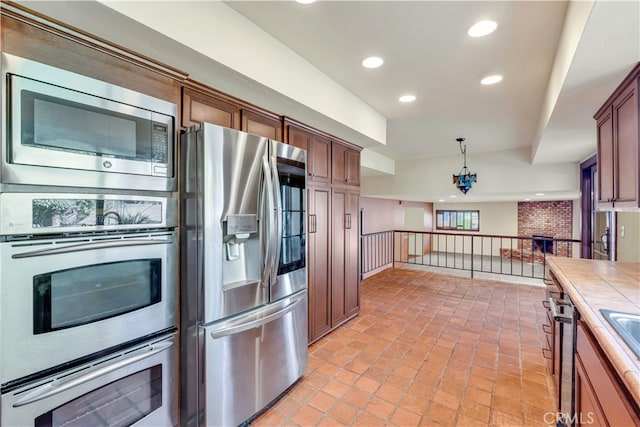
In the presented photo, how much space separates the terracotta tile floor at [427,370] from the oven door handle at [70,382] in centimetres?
94

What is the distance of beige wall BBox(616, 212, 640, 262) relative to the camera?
2650 mm

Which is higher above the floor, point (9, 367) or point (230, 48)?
point (230, 48)

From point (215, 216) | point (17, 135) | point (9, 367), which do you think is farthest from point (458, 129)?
point (9, 367)

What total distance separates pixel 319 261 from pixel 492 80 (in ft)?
7.92

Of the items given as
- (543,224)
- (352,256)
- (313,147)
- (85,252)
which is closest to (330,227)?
(352,256)

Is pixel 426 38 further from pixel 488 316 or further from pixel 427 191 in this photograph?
pixel 427 191

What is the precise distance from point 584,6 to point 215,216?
2.05 m

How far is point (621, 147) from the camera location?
182cm

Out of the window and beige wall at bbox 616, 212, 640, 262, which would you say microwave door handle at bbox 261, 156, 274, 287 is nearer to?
beige wall at bbox 616, 212, 640, 262

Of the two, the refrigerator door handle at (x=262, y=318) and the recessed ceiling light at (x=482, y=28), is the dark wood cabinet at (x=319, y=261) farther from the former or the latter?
the recessed ceiling light at (x=482, y=28)

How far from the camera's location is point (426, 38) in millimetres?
1969

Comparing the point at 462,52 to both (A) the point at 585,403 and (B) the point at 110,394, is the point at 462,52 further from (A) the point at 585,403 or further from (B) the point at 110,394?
(B) the point at 110,394

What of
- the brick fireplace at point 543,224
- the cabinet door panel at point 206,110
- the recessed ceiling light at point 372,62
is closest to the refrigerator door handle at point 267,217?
the cabinet door panel at point 206,110

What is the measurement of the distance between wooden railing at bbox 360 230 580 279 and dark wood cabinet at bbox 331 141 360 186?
2.26 metres
